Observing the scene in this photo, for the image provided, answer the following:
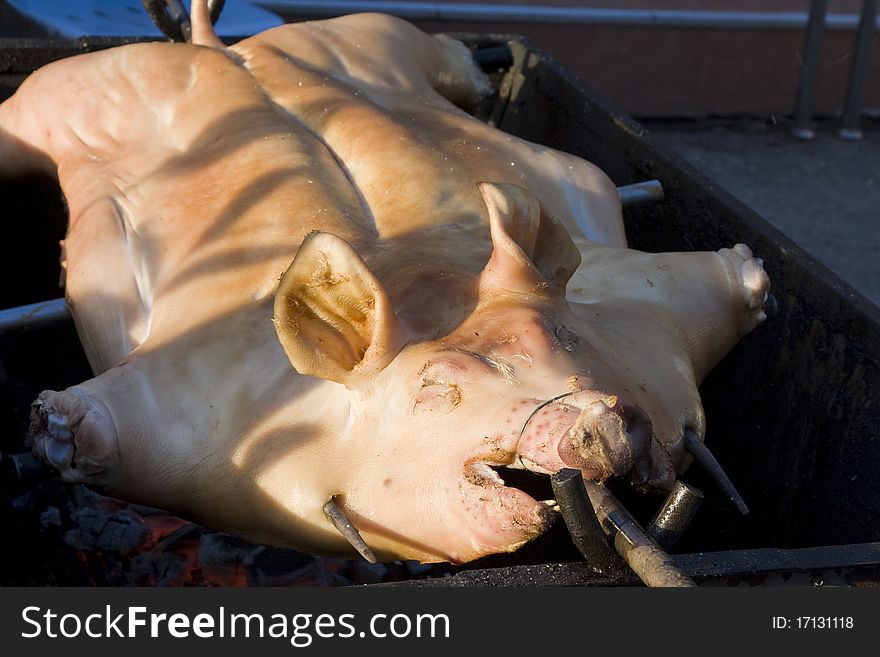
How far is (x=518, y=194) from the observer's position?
7.03 feet

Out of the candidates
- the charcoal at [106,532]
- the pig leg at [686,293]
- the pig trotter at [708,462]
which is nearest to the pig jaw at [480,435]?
the pig trotter at [708,462]

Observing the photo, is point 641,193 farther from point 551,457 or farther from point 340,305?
point 551,457

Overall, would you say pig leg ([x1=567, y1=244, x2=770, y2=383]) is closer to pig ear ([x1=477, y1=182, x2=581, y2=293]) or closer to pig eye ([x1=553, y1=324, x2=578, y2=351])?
pig ear ([x1=477, y1=182, x2=581, y2=293])

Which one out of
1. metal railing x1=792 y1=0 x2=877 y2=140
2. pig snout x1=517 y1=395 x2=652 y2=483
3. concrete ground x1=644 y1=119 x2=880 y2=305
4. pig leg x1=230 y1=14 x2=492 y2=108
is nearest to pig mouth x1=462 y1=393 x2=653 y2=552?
pig snout x1=517 y1=395 x2=652 y2=483

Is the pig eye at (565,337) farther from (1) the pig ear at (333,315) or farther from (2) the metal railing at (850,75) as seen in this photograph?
(2) the metal railing at (850,75)

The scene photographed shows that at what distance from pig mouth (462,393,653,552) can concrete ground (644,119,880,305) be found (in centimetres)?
410

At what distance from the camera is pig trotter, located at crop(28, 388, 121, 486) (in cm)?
222

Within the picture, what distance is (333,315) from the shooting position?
6.66ft

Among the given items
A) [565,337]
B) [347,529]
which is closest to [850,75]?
[565,337]

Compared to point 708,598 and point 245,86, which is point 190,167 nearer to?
point 245,86

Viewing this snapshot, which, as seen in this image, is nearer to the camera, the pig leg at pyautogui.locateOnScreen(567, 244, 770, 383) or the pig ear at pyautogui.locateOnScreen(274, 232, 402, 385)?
the pig ear at pyautogui.locateOnScreen(274, 232, 402, 385)

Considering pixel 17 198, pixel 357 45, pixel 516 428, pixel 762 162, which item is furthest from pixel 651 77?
pixel 516 428

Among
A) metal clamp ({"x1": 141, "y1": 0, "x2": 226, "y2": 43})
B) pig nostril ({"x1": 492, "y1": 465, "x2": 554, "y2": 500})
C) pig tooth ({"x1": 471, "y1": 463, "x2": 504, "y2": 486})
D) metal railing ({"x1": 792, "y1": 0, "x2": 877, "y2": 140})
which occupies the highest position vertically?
metal clamp ({"x1": 141, "y1": 0, "x2": 226, "y2": 43})

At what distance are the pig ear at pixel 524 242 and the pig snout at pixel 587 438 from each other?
0.38m
